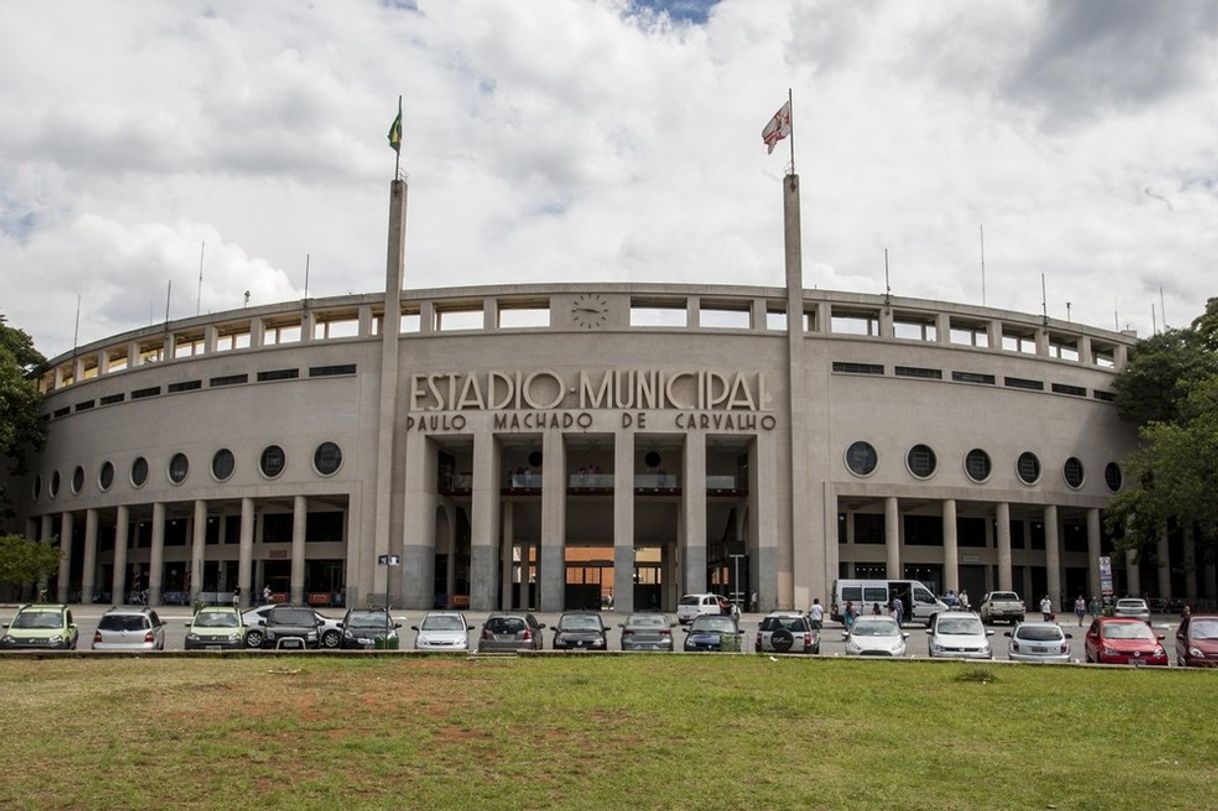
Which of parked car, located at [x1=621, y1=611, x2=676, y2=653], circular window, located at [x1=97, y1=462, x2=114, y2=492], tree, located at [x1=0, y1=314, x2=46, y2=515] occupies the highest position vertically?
tree, located at [x1=0, y1=314, x2=46, y2=515]

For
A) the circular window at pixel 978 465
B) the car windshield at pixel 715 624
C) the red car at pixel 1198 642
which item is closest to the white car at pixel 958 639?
Answer: the red car at pixel 1198 642

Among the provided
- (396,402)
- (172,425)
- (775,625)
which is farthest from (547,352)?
(775,625)

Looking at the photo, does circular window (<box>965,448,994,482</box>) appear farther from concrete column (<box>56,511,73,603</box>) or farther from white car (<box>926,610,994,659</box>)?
concrete column (<box>56,511,73,603</box>)

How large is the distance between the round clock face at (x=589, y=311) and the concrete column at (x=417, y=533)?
11.0 m

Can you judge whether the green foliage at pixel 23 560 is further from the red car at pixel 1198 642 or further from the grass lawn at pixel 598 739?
the red car at pixel 1198 642

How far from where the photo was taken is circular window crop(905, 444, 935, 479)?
66.6m

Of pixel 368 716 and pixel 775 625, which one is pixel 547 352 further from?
pixel 368 716

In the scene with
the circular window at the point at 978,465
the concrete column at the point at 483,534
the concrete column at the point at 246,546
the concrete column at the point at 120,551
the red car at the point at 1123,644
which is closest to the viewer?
the red car at the point at 1123,644

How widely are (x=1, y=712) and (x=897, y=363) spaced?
5629 cm

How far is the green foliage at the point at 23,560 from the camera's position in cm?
6569

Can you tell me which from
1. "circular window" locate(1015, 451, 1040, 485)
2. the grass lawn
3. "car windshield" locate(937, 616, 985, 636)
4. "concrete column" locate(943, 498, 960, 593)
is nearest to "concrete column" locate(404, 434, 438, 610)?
"concrete column" locate(943, 498, 960, 593)

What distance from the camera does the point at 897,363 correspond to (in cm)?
6675

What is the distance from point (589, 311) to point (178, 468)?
92.8ft

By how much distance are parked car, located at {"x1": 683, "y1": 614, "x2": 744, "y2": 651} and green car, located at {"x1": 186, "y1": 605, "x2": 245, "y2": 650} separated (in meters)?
12.7
